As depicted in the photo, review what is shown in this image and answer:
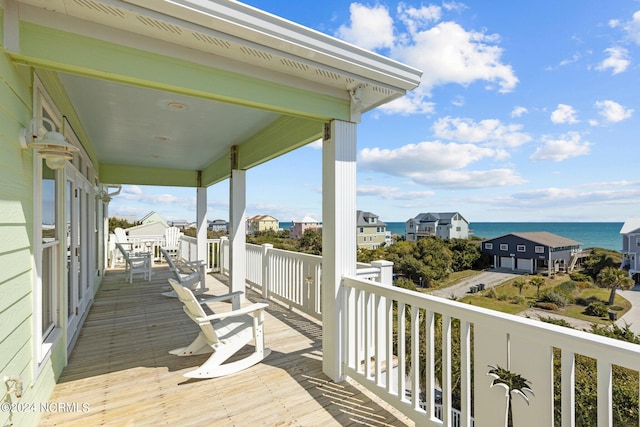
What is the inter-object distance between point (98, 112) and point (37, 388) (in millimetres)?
3241

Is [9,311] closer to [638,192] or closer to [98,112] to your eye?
[98,112]

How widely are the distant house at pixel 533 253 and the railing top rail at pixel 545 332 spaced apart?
23.6m

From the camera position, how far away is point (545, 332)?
4.78 feet

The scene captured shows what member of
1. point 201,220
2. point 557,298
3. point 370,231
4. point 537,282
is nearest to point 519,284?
point 537,282

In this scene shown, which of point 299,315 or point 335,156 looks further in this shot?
point 299,315

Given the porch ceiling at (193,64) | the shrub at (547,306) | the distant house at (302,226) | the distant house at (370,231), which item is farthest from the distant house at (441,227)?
the porch ceiling at (193,64)

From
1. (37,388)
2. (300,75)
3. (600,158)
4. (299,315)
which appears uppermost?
(600,158)

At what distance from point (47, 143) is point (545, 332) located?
2985mm

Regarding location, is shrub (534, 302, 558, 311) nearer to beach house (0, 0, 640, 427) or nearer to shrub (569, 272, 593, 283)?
shrub (569, 272, 593, 283)

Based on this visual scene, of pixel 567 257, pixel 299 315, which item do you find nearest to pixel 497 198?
pixel 567 257

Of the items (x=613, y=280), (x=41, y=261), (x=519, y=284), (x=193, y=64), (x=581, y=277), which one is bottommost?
(x=519, y=284)

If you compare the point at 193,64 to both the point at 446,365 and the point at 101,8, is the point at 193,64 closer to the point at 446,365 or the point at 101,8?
the point at 101,8

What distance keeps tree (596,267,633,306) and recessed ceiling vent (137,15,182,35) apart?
19.3m

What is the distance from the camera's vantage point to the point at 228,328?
312cm
